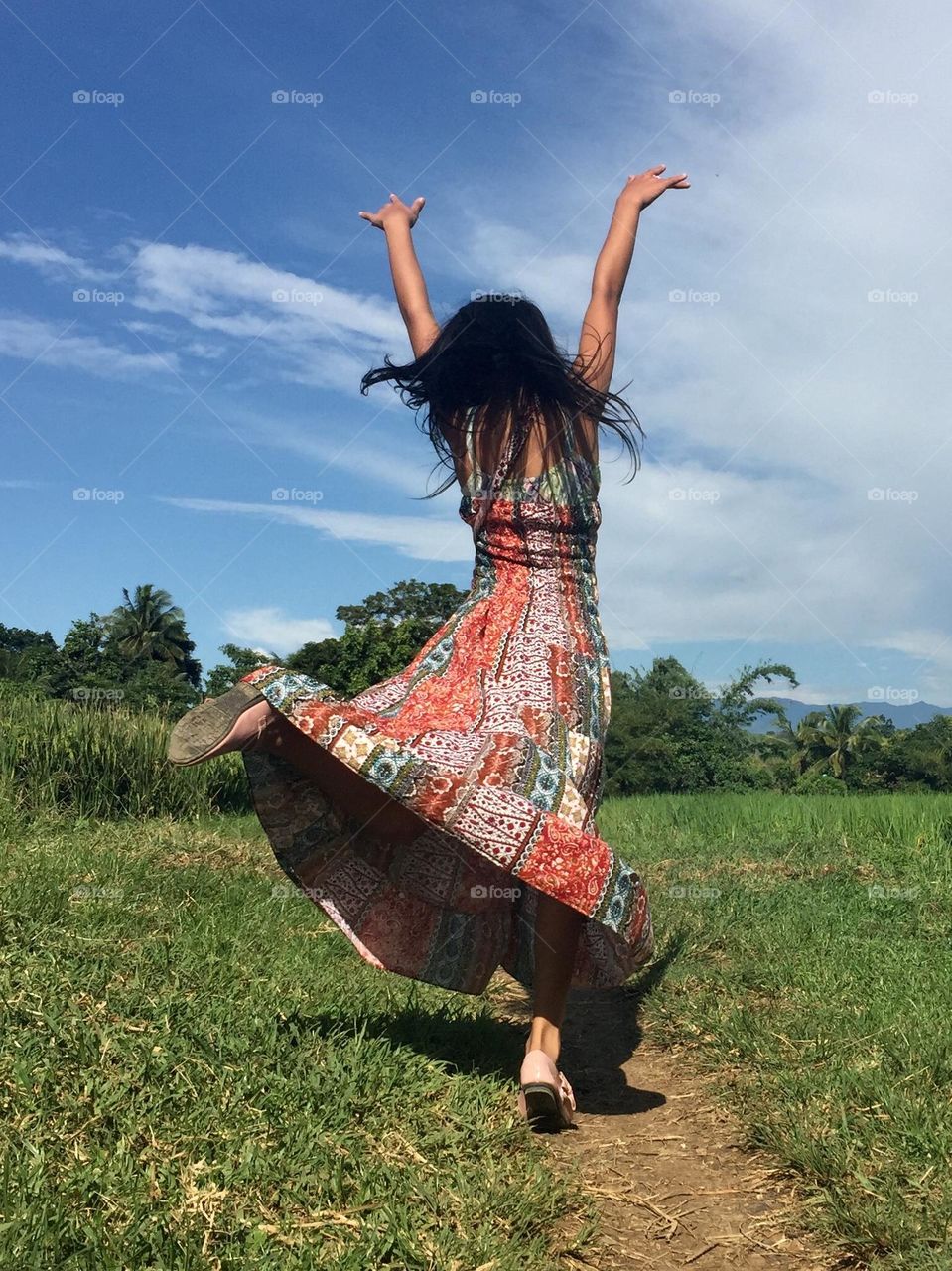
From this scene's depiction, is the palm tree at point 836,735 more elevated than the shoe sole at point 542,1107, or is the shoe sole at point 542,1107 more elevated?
the palm tree at point 836,735

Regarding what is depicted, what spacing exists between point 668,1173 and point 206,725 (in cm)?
176

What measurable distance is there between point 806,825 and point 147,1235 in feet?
25.8

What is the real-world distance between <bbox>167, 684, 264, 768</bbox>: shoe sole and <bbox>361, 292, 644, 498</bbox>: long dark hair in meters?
1.27

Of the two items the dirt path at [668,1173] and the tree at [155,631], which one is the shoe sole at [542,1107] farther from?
the tree at [155,631]

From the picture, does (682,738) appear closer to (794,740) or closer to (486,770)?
(794,740)

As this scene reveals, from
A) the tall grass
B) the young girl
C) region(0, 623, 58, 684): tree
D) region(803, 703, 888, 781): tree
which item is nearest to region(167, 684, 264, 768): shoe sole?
the young girl

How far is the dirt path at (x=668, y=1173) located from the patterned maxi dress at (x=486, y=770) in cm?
46

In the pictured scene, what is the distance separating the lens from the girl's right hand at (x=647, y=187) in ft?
12.7

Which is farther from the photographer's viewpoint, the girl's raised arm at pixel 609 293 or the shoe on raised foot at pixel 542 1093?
the girl's raised arm at pixel 609 293

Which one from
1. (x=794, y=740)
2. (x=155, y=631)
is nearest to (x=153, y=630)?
(x=155, y=631)

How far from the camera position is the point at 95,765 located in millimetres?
10625

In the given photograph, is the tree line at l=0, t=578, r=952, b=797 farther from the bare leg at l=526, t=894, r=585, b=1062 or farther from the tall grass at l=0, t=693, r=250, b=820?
the bare leg at l=526, t=894, r=585, b=1062

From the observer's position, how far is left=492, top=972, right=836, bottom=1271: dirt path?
2.55 meters

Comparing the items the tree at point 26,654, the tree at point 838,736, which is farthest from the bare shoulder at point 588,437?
the tree at point 838,736
